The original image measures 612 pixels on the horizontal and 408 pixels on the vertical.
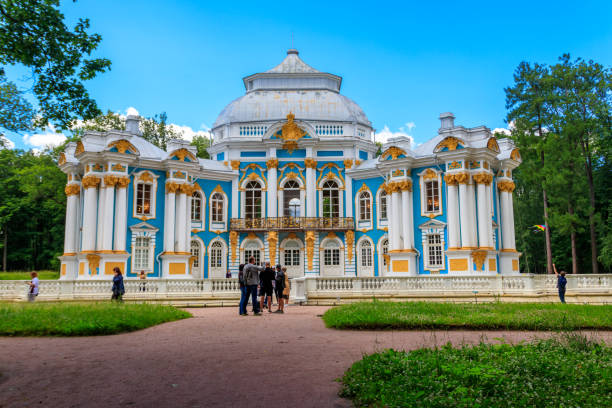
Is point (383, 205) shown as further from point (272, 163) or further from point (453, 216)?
point (272, 163)

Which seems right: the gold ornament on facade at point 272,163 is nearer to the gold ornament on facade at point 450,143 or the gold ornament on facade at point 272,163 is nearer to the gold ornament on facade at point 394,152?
the gold ornament on facade at point 394,152

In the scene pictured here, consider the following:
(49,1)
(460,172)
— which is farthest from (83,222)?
(49,1)

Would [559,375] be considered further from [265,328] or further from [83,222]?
[83,222]

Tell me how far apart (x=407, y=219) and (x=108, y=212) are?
15.2m

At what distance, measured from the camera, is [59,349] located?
856 cm

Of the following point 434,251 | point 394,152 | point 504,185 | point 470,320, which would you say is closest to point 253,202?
point 394,152

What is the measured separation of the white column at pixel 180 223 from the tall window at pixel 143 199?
154cm

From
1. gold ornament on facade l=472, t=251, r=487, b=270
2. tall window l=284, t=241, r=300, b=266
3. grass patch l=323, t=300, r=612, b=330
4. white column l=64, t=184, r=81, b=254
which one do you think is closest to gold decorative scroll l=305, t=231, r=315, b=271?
tall window l=284, t=241, r=300, b=266

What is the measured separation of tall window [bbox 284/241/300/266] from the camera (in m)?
32.4

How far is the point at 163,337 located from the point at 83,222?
1960 cm

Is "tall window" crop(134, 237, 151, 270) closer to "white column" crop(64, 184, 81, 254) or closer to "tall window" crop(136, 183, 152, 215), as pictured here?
"tall window" crop(136, 183, 152, 215)

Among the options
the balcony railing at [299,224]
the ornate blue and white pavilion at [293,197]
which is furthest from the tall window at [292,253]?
the balcony railing at [299,224]

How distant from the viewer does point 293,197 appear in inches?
1303

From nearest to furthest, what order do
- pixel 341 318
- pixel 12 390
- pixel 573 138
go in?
pixel 12 390 < pixel 341 318 < pixel 573 138
